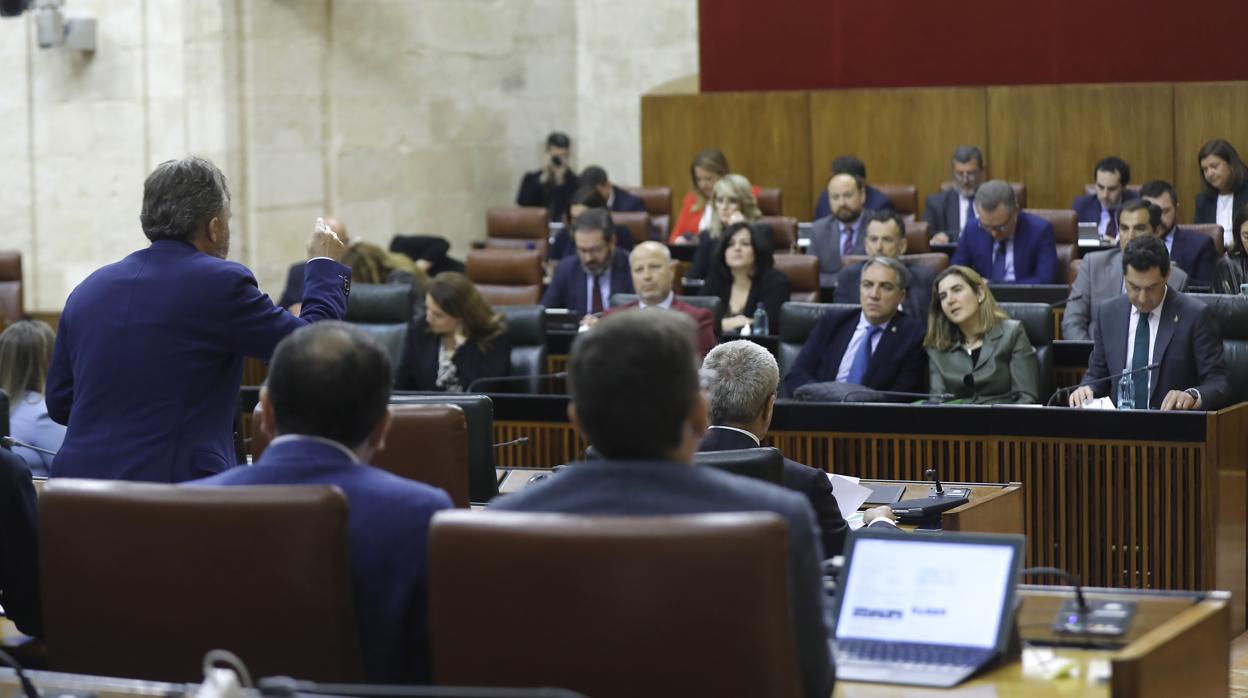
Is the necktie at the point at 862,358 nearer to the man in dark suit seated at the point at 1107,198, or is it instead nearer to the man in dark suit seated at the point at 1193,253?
the man in dark suit seated at the point at 1193,253

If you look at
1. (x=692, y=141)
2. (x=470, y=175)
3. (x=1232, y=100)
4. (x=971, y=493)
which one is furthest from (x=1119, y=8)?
(x=971, y=493)

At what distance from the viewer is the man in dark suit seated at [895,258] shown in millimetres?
7270

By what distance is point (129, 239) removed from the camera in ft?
35.0

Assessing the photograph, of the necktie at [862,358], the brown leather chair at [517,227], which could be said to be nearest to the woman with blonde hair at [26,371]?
the necktie at [862,358]

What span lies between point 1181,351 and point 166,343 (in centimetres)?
384

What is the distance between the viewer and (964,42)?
1163 cm

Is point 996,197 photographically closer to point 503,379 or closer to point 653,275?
point 653,275

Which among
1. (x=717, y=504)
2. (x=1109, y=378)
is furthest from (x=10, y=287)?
(x=717, y=504)

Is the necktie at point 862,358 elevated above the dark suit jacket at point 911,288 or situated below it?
below

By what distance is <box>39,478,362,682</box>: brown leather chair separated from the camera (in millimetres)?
2160

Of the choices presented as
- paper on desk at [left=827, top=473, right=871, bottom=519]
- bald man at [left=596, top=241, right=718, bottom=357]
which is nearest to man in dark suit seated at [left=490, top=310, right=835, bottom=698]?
paper on desk at [left=827, top=473, right=871, bottom=519]

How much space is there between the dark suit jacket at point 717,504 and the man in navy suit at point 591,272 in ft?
20.1

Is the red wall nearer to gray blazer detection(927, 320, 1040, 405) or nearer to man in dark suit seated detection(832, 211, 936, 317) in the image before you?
man in dark suit seated detection(832, 211, 936, 317)

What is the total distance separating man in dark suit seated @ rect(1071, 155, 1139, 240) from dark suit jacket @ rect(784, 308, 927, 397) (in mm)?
3855
